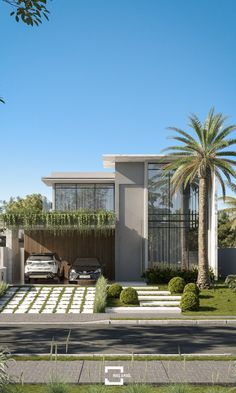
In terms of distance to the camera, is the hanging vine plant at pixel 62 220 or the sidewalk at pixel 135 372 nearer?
the sidewalk at pixel 135 372

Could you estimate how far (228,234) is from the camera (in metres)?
58.7

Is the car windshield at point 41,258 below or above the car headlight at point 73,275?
above

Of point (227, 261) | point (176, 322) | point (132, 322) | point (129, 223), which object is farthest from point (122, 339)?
point (227, 261)

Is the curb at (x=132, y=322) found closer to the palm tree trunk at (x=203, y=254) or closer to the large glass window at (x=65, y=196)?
the palm tree trunk at (x=203, y=254)

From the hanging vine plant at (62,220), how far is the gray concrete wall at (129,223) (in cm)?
95

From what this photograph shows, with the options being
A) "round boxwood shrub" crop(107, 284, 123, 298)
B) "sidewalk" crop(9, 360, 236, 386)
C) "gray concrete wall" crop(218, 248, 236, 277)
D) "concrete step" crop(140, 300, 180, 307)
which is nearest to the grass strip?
"sidewalk" crop(9, 360, 236, 386)

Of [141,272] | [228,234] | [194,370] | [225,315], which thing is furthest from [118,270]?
[228,234]

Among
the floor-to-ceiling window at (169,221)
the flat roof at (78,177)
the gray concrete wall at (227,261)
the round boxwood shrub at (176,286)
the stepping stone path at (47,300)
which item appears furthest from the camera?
the flat roof at (78,177)

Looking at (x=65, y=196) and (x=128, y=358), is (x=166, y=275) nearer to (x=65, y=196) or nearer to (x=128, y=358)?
(x=65, y=196)

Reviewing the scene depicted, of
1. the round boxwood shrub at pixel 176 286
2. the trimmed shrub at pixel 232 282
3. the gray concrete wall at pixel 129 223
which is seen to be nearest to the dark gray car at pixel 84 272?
the gray concrete wall at pixel 129 223

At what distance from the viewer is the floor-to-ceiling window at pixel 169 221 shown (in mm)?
29969

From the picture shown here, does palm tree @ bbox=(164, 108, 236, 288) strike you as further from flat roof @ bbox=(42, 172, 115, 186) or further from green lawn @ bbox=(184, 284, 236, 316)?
flat roof @ bbox=(42, 172, 115, 186)

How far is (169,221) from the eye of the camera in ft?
98.9

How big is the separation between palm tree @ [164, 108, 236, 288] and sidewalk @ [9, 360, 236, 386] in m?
15.1
